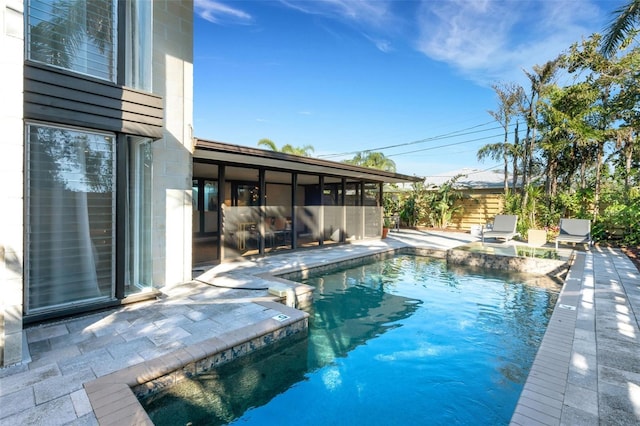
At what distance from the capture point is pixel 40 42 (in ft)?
13.3

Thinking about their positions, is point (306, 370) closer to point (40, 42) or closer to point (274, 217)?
point (40, 42)

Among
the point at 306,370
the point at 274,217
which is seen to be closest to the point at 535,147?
the point at 274,217

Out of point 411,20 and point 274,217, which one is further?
point 411,20

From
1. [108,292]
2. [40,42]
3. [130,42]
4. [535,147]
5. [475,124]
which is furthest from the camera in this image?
[475,124]

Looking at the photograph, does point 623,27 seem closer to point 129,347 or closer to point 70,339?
point 129,347

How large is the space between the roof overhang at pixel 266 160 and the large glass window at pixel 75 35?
6.57 feet

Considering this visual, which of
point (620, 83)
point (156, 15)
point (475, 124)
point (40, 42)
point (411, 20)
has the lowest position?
point (40, 42)

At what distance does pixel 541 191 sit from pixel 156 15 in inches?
624

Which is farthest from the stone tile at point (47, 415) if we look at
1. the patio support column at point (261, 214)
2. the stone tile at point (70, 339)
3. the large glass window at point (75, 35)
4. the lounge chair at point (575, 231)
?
the lounge chair at point (575, 231)

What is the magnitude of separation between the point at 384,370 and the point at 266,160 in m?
5.82

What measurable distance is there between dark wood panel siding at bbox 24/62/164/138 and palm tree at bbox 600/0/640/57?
42.2ft

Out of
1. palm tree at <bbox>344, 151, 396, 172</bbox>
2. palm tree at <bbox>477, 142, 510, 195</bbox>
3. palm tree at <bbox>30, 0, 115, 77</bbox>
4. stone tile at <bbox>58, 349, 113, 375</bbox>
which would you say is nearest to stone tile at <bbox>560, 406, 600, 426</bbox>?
stone tile at <bbox>58, 349, 113, 375</bbox>

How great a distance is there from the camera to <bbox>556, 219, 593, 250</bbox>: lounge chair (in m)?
10.5

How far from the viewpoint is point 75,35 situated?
4.41 m
